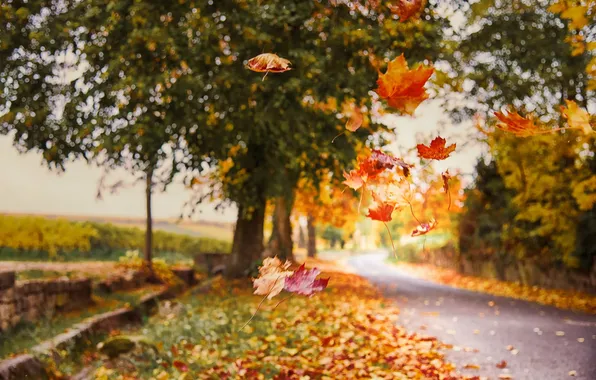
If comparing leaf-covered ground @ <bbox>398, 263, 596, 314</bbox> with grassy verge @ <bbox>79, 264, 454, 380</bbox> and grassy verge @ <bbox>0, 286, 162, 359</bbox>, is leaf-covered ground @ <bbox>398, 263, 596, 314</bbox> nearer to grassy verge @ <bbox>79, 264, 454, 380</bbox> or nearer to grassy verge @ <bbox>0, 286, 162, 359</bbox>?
grassy verge @ <bbox>79, 264, 454, 380</bbox>

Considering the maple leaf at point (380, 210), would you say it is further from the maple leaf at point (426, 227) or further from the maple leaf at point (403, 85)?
the maple leaf at point (403, 85)

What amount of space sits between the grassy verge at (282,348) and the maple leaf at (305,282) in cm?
230

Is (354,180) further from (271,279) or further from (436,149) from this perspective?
(271,279)

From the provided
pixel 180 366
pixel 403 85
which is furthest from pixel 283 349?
pixel 403 85

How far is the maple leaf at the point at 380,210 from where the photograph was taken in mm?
3014

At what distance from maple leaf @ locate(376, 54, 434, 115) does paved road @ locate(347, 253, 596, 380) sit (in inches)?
128

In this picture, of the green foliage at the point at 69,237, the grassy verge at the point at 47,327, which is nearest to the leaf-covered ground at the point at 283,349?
the grassy verge at the point at 47,327

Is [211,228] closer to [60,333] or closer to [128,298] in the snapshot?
[128,298]

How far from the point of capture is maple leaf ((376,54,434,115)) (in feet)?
8.98

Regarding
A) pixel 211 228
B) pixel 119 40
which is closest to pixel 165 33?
pixel 119 40

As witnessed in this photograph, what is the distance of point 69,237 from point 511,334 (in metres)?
14.5

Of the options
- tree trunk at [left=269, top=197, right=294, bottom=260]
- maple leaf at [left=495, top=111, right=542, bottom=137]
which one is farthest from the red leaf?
tree trunk at [left=269, top=197, right=294, bottom=260]

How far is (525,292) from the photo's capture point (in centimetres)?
1351

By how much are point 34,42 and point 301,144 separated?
178 inches
